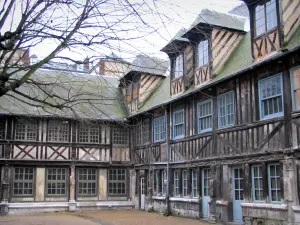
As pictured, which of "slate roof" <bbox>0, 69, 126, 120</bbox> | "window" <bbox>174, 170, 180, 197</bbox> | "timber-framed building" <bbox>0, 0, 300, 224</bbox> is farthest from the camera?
"window" <bbox>174, 170, 180, 197</bbox>

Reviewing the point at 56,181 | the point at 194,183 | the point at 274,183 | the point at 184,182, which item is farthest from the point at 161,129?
the point at 274,183

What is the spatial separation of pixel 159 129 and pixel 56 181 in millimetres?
6181

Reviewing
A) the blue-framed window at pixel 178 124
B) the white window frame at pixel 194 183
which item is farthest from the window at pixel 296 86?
the blue-framed window at pixel 178 124

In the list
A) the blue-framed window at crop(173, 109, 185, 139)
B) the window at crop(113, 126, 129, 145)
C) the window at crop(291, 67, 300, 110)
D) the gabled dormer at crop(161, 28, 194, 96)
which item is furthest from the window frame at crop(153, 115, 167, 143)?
the window at crop(291, 67, 300, 110)

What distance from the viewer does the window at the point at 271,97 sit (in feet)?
38.6

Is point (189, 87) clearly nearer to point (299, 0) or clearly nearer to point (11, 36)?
point (299, 0)

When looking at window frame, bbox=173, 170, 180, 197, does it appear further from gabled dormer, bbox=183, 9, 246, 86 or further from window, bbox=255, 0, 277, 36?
window, bbox=255, 0, 277, 36

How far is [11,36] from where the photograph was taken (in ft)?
18.5

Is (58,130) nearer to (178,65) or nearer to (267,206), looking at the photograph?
(178,65)

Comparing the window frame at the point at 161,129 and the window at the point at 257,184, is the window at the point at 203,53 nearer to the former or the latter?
the window frame at the point at 161,129

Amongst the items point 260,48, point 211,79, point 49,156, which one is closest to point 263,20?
point 260,48

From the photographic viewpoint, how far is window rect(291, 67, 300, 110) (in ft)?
36.5

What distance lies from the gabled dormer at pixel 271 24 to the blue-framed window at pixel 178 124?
16.9 ft

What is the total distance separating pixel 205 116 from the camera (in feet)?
50.5
